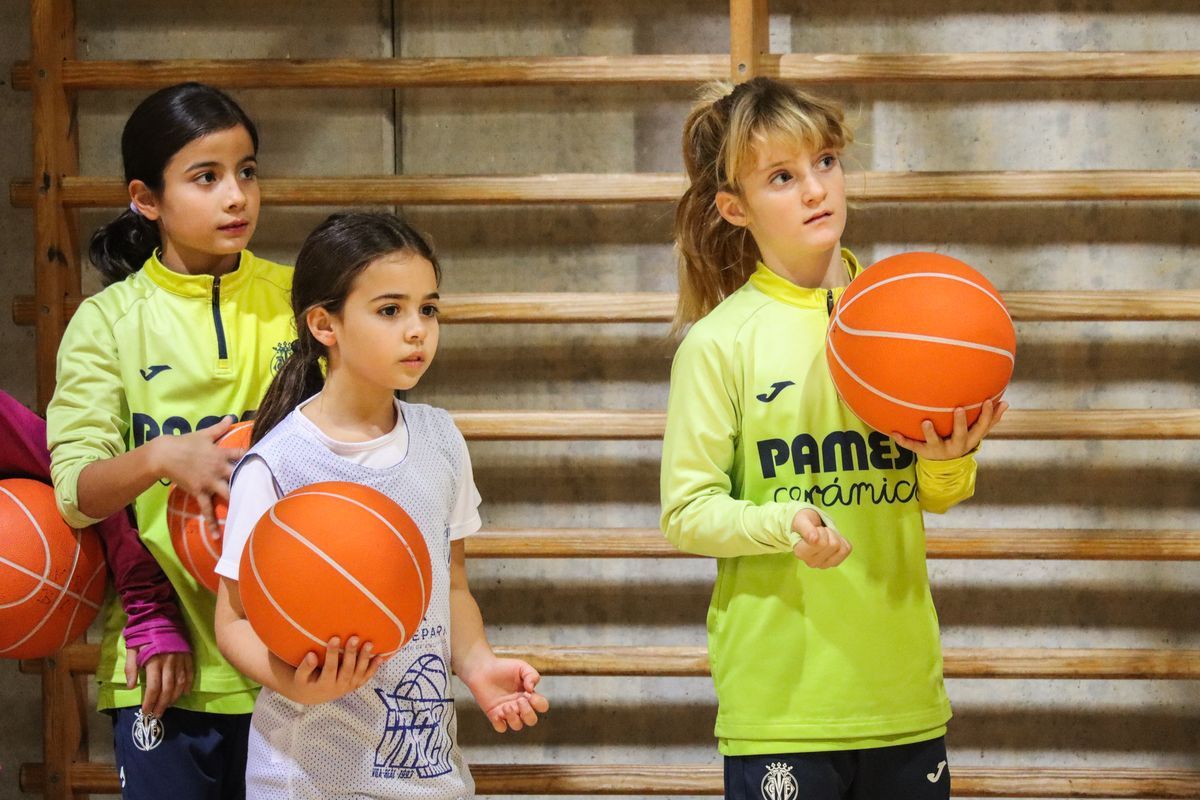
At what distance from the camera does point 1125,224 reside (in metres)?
2.66

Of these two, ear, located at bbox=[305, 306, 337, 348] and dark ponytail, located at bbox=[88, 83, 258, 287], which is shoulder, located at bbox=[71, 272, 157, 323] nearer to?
dark ponytail, located at bbox=[88, 83, 258, 287]

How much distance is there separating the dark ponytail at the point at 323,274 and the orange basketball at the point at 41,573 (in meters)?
0.46

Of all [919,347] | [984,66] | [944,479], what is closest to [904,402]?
[919,347]

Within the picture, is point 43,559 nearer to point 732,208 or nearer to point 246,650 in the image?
point 246,650

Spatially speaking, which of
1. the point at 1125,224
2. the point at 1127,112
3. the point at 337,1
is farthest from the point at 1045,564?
the point at 337,1

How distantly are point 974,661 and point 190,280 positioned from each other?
169 cm

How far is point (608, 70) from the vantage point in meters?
2.55

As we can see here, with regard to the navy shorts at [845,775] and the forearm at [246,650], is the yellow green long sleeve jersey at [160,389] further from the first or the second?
the navy shorts at [845,775]

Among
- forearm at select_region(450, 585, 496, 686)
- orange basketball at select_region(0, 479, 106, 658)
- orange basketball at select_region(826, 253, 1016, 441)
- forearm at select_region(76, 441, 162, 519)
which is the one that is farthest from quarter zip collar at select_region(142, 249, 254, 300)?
orange basketball at select_region(826, 253, 1016, 441)

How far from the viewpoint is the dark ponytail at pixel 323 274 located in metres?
1.54

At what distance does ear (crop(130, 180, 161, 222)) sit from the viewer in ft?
6.38

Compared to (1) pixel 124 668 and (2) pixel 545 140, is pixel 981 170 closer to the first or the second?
(2) pixel 545 140

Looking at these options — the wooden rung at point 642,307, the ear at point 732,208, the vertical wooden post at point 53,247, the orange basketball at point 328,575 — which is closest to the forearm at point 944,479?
the ear at point 732,208

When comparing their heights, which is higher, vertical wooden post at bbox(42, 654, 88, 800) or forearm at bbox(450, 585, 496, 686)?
forearm at bbox(450, 585, 496, 686)
